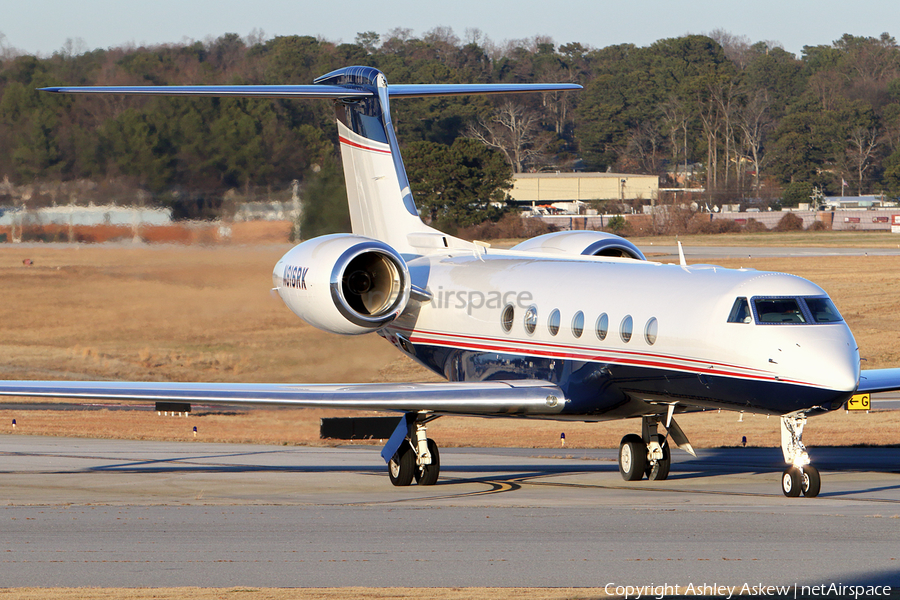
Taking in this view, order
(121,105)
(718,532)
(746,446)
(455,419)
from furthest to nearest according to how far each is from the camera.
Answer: (455,419), (121,105), (746,446), (718,532)

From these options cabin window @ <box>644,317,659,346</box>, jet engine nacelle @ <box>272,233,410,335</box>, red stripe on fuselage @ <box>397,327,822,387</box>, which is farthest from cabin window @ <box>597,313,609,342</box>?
jet engine nacelle @ <box>272,233,410,335</box>

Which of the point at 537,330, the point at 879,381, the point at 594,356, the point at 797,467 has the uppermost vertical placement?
the point at 537,330

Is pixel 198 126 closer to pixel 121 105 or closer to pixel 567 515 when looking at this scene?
pixel 121 105

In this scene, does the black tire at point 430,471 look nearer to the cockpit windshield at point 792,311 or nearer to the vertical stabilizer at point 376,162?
the vertical stabilizer at point 376,162

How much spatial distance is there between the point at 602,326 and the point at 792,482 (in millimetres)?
3583

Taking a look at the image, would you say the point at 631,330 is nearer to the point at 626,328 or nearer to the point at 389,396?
the point at 626,328

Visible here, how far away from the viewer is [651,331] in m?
17.1

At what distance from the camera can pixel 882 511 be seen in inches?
599

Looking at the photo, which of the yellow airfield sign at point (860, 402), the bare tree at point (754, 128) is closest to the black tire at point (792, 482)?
the yellow airfield sign at point (860, 402)

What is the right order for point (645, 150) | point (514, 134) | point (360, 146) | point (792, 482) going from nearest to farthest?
point (792, 482) < point (360, 146) < point (514, 134) < point (645, 150)

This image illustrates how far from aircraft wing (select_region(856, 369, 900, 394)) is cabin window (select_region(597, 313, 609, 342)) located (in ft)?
12.8

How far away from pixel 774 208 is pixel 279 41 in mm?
85547

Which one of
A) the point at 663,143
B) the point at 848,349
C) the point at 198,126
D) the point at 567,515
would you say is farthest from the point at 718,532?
the point at 663,143

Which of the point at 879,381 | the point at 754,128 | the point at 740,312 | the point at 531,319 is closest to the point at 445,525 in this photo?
the point at 740,312
